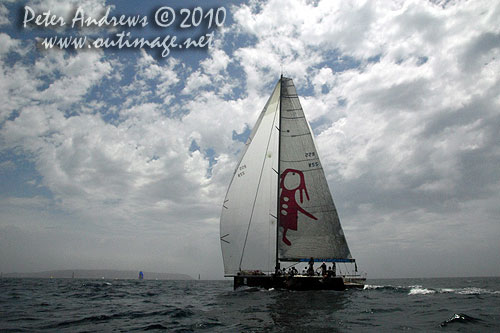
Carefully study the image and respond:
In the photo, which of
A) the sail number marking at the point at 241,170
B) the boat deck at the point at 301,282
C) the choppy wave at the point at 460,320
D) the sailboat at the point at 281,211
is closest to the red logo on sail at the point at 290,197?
the sailboat at the point at 281,211

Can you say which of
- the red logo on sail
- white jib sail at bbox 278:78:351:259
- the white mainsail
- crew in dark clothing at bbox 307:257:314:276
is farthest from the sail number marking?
crew in dark clothing at bbox 307:257:314:276

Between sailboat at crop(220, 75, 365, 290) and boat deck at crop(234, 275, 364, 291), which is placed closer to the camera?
boat deck at crop(234, 275, 364, 291)

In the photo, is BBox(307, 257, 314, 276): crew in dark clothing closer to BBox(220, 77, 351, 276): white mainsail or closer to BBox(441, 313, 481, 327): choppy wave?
BBox(220, 77, 351, 276): white mainsail

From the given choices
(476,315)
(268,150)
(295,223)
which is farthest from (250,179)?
(476,315)

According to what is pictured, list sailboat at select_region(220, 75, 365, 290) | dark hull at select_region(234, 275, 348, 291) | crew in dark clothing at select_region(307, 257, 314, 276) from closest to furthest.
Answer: dark hull at select_region(234, 275, 348, 291), crew in dark clothing at select_region(307, 257, 314, 276), sailboat at select_region(220, 75, 365, 290)

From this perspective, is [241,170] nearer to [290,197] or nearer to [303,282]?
[290,197]

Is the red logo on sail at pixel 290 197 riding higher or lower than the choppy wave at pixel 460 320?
higher

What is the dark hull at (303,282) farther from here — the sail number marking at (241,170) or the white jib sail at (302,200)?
the sail number marking at (241,170)

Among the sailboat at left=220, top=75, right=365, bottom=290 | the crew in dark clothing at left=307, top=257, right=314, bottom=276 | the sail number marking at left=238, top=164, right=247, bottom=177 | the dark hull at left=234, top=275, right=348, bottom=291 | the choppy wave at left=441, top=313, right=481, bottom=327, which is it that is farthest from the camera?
the sail number marking at left=238, top=164, right=247, bottom=177

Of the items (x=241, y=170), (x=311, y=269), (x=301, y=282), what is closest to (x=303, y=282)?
(x=301, y=282)

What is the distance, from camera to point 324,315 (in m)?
14.6

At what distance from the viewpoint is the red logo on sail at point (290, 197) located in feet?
94.6

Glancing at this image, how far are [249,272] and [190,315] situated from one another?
12.4m

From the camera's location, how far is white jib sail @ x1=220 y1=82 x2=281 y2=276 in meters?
28.2
